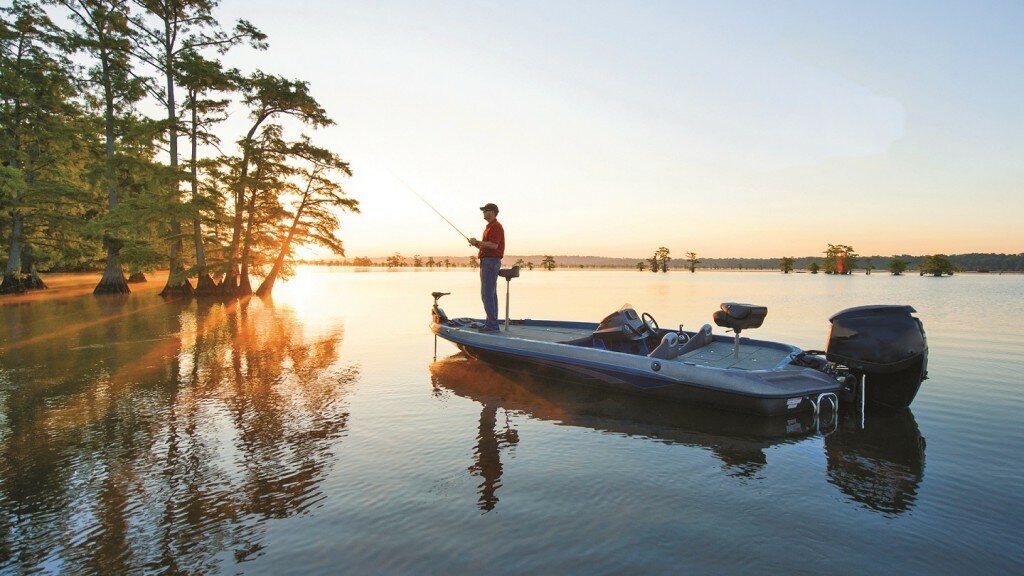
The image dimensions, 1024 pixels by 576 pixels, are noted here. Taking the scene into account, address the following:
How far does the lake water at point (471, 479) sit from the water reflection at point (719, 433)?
0.14 ft

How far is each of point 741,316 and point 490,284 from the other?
5.28 m

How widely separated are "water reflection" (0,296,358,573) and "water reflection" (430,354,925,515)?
2166 millimetres

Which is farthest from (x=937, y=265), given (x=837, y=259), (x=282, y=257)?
(x=282, y=257)

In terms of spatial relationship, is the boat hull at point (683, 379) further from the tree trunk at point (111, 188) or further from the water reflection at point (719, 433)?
the tree trunk at point (111, 188)

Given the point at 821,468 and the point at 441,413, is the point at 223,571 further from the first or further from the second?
the point at 821,468

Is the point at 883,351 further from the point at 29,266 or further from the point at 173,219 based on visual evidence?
the point at 29,266

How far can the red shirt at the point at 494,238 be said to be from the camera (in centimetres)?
1079

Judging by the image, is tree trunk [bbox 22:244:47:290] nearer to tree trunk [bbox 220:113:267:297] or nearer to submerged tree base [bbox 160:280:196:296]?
submerged tree base [bbox 160:280:196:296]

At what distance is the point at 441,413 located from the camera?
304 inches

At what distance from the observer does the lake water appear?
378 centimetres

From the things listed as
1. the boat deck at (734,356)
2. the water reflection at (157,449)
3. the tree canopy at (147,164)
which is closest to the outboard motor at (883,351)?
the boat deck at (734,356)

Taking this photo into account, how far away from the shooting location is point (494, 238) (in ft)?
35.5

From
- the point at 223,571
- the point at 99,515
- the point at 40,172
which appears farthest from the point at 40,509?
the point at 40,172

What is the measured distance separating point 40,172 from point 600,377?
44218 millimetres
